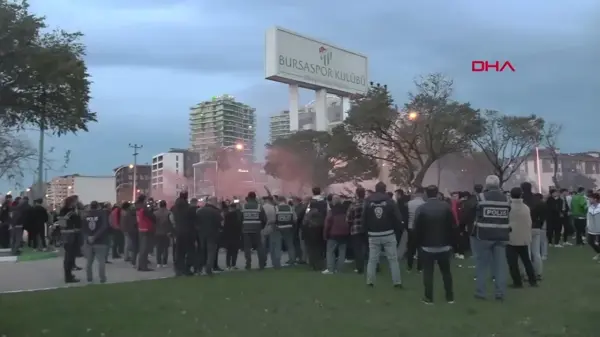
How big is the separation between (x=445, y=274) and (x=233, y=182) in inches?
2763

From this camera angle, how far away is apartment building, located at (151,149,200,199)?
107744mm

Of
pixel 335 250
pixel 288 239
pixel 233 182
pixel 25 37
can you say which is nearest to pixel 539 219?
pixel 335 250

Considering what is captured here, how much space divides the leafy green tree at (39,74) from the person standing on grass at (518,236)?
8.45m

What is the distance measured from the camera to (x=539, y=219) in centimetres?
1325

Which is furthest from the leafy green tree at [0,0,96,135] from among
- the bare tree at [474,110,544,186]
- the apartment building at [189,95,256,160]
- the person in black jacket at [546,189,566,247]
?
the apartment building at [189,95,256,160]

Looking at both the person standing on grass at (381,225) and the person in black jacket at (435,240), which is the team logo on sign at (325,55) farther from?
the person in black jacket at (435,240)

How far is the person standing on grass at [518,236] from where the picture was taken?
10812 millimetres

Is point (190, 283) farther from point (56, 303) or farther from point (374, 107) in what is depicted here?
point (374, 107)

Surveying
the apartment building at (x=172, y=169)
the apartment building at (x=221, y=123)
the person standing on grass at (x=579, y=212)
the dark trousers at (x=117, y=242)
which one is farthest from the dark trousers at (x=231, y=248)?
the apartment building at (x=172, y=169)

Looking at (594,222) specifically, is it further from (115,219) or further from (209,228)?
(115,219)

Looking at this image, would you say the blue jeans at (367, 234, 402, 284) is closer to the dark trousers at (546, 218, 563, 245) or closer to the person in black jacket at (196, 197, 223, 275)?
the person in black jacket at (196, 197, 223, 275)

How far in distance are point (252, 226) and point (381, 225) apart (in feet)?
16.4

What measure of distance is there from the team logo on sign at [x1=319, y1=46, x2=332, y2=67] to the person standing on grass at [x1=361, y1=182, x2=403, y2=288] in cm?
5157

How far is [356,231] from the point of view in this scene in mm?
13570
